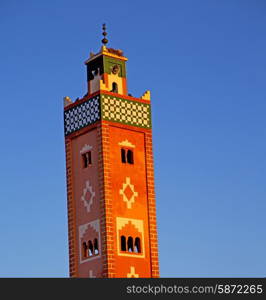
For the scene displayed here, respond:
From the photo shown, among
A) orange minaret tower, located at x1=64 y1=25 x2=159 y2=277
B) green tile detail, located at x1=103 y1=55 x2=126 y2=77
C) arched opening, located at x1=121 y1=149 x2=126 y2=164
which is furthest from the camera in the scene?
green tile detail, located at x1=103 y1=55 x2=126 y2=77

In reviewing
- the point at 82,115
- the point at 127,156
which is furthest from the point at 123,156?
the point at 82,115

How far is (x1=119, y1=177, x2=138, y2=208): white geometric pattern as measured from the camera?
188 feet

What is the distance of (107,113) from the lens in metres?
57.9

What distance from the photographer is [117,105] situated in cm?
5853

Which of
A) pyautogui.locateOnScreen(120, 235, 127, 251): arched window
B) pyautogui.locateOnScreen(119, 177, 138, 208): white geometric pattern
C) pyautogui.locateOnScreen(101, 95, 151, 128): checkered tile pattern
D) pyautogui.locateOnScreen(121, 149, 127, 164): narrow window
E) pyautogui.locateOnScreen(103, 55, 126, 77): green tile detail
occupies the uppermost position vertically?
pyautogui.locateOnScreen(103, 55, 126, 77): green tile detail

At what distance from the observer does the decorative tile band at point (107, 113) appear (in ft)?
190

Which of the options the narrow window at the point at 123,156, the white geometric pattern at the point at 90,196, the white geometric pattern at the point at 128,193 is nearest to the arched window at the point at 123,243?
the white geometric pattern at the point at 128,193

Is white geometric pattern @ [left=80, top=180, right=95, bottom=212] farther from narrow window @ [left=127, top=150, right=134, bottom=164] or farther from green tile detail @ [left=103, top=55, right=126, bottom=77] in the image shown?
green tile detail @ [left=103, top=55, right=126, bottom=77]

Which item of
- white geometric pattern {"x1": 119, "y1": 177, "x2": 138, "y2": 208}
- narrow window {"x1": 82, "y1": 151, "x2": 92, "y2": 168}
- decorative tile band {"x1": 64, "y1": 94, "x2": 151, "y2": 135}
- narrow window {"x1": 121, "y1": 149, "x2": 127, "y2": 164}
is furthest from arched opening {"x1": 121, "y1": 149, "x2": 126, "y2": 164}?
narrow window {"x1": 82, "y1": 151, "x2": 92, "y2": 168}

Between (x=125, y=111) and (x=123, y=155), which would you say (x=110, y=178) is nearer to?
(x=123, y=155)
